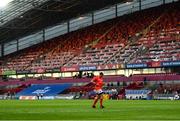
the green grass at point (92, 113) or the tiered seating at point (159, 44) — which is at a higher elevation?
the tiered seating at point (159, 44)

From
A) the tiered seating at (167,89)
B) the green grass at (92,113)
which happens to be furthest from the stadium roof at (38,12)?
the green grass at (92,113)

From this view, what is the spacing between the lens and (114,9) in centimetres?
7588

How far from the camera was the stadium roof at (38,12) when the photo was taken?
224 feet

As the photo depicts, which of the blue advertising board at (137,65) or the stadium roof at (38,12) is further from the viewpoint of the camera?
the stadium roof at (38,12)

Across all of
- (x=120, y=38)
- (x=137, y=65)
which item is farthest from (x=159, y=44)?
(x=120, y=38)

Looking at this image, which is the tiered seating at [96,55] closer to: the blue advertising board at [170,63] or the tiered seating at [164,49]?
the tiered seating at [164,49]

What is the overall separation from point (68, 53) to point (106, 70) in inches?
453

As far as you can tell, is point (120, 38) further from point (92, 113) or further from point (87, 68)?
point (92, 113)

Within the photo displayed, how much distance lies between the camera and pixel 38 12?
236ft

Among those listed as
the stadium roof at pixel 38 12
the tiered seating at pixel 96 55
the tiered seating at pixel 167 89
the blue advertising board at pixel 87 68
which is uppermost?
the stadium roof at pixel 38 12

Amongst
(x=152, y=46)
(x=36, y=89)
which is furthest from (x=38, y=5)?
(x=152, y=46)

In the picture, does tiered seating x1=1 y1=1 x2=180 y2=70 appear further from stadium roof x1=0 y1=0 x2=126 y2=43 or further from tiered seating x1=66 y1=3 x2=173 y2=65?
stadium roof x1=0 y1=0 x2=126 y2=43

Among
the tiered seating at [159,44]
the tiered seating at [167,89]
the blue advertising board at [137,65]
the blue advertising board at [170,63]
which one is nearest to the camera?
the tiered seating at [167,89]

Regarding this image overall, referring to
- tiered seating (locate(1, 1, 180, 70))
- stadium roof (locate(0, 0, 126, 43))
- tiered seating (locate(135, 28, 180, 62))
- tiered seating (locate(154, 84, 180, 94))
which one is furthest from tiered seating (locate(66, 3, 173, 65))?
tiered seating (locate(154, 84, 180, 94))
